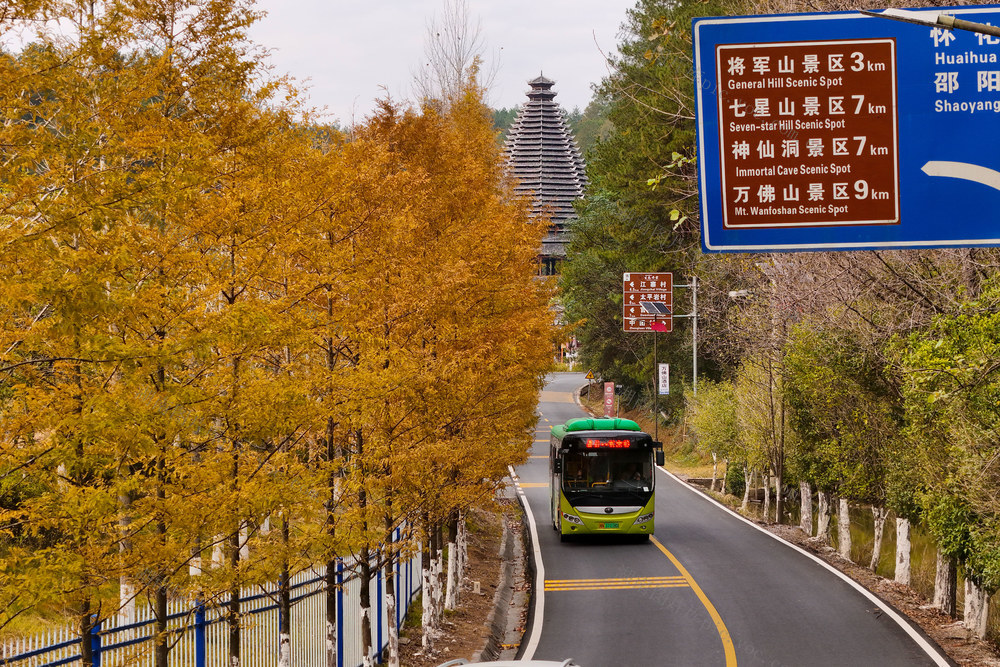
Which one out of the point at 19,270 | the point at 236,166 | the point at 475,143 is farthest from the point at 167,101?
the point at 475,143

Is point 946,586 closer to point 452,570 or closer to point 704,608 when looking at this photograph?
point 704,608

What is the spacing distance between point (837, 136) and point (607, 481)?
19.3m

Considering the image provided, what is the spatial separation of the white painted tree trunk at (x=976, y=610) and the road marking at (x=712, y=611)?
14.6ft

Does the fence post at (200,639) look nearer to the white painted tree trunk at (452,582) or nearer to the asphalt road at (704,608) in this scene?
the asphalt road at (704,608)

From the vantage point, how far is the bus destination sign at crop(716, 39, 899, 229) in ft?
25.2

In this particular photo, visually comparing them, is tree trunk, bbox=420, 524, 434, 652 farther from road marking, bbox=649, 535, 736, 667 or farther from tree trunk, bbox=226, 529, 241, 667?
tree trunk, bbox=226, 529, 241, 667

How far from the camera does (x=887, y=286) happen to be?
57.8ft

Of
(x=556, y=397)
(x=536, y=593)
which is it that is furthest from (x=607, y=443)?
(x=556, y=397)

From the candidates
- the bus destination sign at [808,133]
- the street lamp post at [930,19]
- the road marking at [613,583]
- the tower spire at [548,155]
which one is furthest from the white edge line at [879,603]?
the tower spire at [548,155]

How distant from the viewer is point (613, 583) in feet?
73.5

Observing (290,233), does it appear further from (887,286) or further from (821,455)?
(821,455)

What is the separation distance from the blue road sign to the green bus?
741 inches

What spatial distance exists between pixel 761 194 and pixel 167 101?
6.09 meters

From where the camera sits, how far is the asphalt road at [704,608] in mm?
16562
